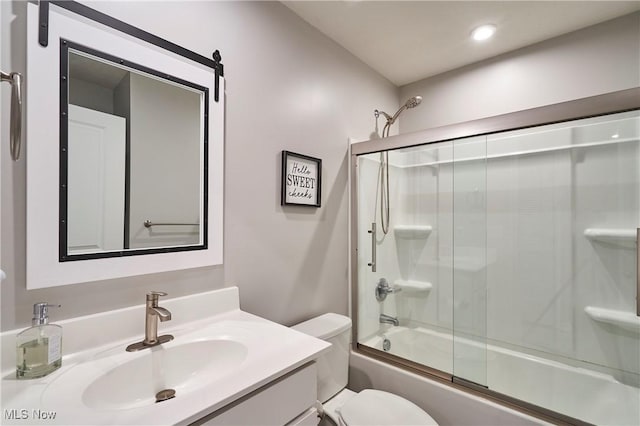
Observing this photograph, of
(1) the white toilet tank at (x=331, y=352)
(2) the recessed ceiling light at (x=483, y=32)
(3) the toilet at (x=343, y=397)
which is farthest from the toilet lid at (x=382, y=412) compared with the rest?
(2) the recessed ceiling light at (x=483, y=32)

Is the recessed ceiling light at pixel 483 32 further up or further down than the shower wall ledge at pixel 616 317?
further up

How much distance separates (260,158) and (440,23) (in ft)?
4.30

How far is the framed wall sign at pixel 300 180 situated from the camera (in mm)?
1489

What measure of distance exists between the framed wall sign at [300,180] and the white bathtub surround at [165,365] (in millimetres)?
623

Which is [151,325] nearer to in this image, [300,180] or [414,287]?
[300,180]

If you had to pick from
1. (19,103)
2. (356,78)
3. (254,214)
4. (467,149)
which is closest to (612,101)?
(467,149)

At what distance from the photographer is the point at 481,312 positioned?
1741mm

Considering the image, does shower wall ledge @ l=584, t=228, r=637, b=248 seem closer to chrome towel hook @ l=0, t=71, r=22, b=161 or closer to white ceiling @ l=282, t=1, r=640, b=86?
white ceiling @ l=282, t=1, r=640, b=86

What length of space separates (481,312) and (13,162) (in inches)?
85.0

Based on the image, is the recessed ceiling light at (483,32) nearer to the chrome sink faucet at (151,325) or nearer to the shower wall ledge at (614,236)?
the shower wall ledge at (614,236)

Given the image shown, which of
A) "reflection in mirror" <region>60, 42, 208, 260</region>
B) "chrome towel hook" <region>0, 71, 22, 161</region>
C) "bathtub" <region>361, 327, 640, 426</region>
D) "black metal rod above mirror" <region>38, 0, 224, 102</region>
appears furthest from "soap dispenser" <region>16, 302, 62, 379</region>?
"bathtub" <region>361, 327, 640, 426</region>

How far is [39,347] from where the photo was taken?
732 mm

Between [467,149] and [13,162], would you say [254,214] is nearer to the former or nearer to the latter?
[13,162]

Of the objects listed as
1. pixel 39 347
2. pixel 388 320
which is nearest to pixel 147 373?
pixel 39 347
